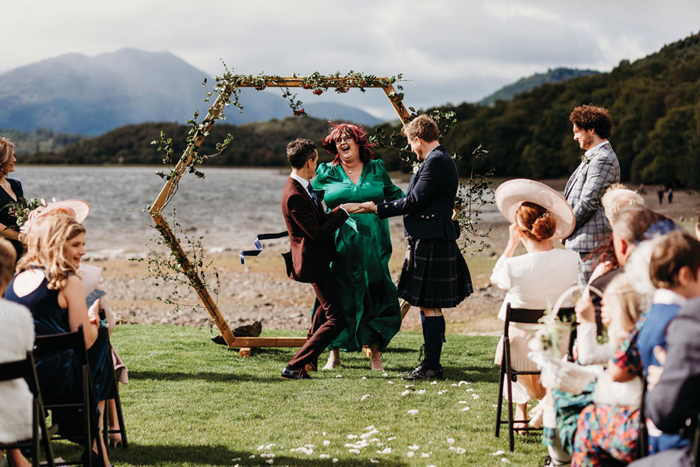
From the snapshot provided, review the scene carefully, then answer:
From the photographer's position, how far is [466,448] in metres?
4.36

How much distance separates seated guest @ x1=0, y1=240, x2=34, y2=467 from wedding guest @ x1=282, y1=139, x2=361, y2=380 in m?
3.10

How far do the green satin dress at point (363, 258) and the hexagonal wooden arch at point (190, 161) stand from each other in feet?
2.97

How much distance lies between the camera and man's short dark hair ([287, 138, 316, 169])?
19.6ft

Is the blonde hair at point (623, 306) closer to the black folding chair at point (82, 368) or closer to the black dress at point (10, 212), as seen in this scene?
the black folding chair at point (82, 368)

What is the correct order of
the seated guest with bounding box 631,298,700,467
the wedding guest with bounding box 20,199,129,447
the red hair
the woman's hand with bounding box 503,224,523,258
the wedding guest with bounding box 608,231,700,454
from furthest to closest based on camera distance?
1. the red hair
2. the woman's hand with bounding box 503,224,523,258
3. the wedding guest with bounding box 20,199,129,447
4. the wedding guest with bounding box 608,231,700,454
5. the seated guest with bounding box 631,298,700,467

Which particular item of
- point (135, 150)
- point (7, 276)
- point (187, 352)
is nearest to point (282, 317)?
point (187, 352)

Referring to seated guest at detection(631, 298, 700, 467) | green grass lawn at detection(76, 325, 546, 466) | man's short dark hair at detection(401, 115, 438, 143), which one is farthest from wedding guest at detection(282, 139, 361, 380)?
seated guest at detection(631, 298, 700, 467)

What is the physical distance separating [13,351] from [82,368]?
1.90ft

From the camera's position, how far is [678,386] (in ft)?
8.02

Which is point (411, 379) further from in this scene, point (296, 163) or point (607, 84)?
point (607, 84)

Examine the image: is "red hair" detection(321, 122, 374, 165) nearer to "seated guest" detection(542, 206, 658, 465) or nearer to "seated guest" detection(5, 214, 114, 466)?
"seated guest" detection(5, 214, 114, 466)

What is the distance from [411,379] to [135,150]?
11170cm

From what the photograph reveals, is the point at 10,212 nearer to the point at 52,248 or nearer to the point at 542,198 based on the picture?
the point at 52,248

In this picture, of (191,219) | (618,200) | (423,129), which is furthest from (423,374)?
(191,219)
